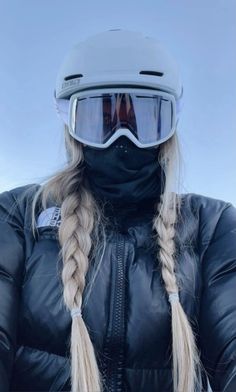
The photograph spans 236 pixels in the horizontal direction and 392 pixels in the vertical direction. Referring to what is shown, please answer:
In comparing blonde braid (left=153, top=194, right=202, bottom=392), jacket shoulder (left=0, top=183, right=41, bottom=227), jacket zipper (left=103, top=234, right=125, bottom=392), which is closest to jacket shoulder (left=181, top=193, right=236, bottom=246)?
blonde braid (left=153, top=194, right=202, bottom=392)

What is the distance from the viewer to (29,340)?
1.31m

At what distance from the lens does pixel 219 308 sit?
1.27 metres

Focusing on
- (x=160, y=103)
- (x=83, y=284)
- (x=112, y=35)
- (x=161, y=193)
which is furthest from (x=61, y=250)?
(x=112, y=35)

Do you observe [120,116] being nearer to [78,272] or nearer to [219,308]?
[78,272]

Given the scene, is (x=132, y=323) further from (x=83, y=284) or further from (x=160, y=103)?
(x=160, y=103)

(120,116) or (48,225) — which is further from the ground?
(120,116)

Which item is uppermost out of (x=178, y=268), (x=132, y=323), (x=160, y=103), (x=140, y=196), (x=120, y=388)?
(x=160, y=103)

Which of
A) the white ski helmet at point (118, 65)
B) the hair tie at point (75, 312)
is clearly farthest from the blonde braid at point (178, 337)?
the white ski helmet at point (118, 65)

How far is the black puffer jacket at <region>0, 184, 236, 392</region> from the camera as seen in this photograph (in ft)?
4.15

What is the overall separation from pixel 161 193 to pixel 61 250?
0.35 meters

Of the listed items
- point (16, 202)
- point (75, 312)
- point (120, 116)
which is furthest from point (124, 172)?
point (75, 312)

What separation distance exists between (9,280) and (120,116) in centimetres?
60

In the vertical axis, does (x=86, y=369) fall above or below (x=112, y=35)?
below

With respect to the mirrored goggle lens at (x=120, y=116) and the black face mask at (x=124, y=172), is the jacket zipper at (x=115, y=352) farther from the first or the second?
the mirrored goggle lens at (x=120, y=116)
